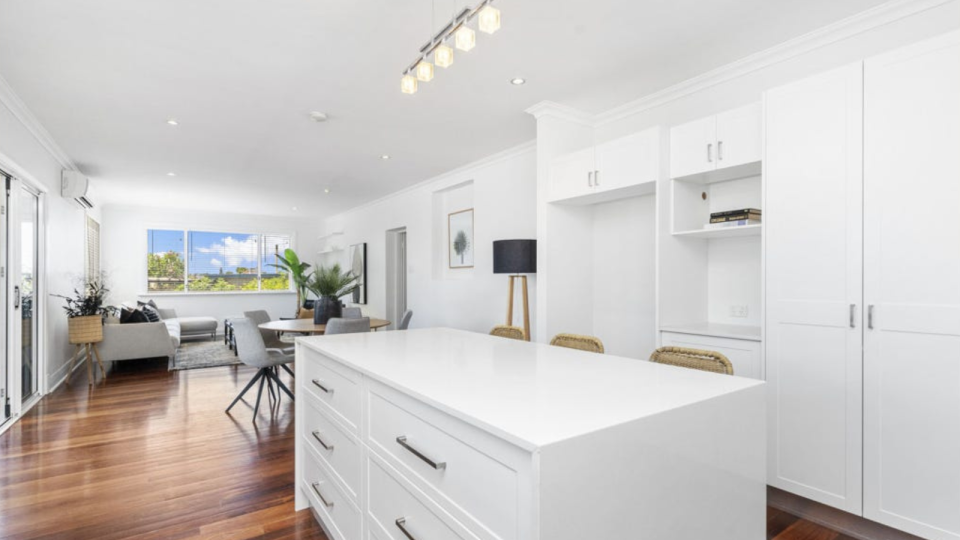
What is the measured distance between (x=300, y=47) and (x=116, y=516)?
2.63 meters

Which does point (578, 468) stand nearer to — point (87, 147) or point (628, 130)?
point (628, 130)

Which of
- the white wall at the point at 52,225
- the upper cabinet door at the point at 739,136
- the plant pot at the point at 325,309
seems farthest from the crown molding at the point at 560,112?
the white wall at the point at 52,225

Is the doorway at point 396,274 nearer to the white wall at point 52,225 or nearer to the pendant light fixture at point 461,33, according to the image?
the white wall at point 52,225

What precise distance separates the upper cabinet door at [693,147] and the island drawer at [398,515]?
8.32 feet

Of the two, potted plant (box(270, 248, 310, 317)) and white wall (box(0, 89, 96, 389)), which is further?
potted plant (box(270, 248, 310, 317))

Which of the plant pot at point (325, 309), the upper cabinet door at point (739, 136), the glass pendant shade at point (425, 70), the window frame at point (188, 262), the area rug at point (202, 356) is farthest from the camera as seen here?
the window frame at point (188, 262)

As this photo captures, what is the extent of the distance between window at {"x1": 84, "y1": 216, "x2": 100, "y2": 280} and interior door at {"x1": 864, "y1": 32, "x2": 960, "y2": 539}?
8.59 m

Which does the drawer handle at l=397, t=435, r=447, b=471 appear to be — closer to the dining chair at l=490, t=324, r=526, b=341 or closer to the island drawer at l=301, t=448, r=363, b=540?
the island drawer at l=301, t=448, r=363, b=540

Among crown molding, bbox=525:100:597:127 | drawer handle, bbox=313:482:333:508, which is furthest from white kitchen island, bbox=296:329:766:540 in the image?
crown molding, bbox=525:100:597:127

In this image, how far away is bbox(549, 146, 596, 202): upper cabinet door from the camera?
138 inches

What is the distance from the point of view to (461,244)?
5891mm

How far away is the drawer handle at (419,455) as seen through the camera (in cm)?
114

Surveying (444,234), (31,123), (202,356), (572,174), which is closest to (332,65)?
(572,174)

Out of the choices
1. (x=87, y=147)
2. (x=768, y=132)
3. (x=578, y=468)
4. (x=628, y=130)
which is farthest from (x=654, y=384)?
(x=87, y=147)
